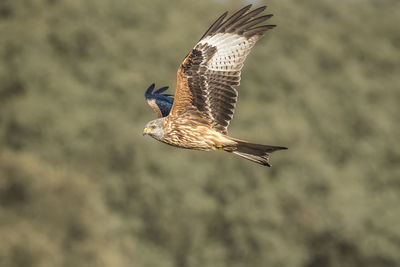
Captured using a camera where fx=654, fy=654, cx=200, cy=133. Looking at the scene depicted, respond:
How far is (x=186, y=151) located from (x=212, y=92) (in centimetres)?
1845

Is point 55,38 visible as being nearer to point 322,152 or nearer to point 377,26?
point 322,152

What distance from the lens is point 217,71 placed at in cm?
826

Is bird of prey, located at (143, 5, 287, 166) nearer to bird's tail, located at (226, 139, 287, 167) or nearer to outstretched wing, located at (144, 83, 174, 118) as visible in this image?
bird's tail, located at (226, 139, 287, 167)

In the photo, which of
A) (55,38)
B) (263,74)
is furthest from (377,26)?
(55,38)

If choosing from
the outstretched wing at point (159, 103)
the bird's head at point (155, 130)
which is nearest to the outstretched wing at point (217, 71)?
the bird's head at point (155, 130)

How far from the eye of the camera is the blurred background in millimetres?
24156

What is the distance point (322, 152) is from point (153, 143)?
757 cm

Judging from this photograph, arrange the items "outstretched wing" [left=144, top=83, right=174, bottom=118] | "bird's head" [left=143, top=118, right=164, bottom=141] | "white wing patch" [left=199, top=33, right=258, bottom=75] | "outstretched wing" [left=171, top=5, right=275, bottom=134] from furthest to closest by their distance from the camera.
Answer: "outstretched wing" [left=144, top=83, right=174, bottom=118] → "bird's head" [left=143, top=118, right=164, bottom=141] → "white wing patch" [left=199, top=33, right=258, bottom=75] → "outstretched wing" [left=171, top=5, right=275, bottom=134]

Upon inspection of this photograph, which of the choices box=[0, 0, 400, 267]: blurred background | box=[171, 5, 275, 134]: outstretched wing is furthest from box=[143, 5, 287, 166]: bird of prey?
box=[0, 0, 400, 267]: blurred background

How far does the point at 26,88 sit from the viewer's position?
30703 mm

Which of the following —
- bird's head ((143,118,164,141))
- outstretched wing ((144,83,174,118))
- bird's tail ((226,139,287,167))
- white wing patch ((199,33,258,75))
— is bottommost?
bird's tail ((226,139,287,167))

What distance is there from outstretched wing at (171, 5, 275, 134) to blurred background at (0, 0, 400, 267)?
13646 millimetres

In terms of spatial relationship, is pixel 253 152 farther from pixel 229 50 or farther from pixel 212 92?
pixel 229 50

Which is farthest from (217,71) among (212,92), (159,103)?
(159,103)
